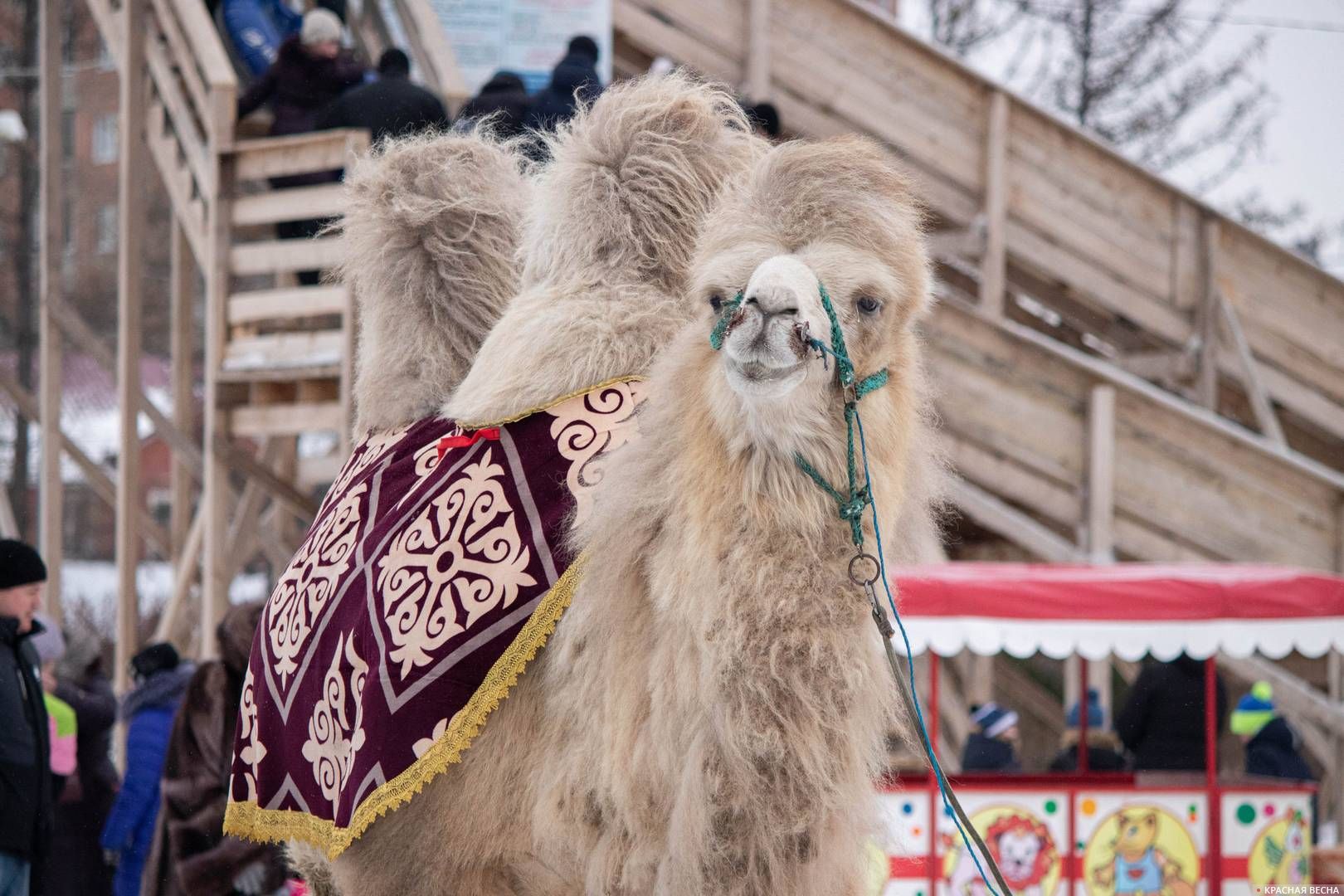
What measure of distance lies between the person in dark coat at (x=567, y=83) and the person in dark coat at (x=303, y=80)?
1.15m

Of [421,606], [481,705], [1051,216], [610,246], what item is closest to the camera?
[481,705]

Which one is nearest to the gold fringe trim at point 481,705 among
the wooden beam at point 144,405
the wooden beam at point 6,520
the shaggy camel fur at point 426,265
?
the shaggy camel fur at point 426,265

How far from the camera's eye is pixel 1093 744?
27.4ft

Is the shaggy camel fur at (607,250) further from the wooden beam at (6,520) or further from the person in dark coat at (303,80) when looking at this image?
the wooden beam at (6,520)

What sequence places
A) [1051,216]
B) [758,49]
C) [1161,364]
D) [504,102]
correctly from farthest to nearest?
Answer: [1161,364] < [758,49] < [1051,216] < [504,102]

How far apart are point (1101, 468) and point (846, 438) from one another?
6.75m

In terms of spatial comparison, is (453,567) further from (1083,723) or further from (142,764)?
(1083,723)

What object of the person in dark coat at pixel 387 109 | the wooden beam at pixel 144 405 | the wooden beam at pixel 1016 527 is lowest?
the wooden beam at pixel 1016 527

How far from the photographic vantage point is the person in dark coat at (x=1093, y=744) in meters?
8.34

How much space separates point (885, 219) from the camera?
290 centimetres

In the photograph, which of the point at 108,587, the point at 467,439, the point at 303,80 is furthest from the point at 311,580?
the point at 108,587

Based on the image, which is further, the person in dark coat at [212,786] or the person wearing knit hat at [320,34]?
the person wearing knit hat at [320,34]

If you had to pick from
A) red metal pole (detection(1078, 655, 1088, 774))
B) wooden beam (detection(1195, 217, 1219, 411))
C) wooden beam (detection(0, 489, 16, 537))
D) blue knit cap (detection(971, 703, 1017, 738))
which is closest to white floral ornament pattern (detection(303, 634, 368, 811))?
blue knit cap (detection(971, 703, 1017, 738))

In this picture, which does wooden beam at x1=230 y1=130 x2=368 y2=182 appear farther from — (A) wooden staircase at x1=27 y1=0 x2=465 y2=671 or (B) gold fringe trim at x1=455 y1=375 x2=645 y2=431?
(B) gold fringe trim at x1=455 y1=375 x2=645 y2=431
